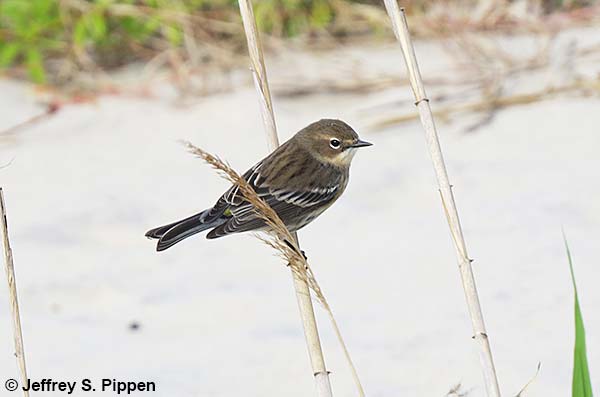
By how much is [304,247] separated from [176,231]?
1876 mm

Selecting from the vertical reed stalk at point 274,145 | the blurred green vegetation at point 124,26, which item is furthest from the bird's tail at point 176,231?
the blurred green vegetation at point 124,26

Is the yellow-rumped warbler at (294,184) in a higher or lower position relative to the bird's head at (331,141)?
lower

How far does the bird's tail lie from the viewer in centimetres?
282

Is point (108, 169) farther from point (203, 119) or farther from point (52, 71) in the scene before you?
point (52, 71)

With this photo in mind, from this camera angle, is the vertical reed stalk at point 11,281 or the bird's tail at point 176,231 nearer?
the vertical reed stalk at point 11,281

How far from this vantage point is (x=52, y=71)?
670 cm

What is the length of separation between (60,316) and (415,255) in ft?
4.77

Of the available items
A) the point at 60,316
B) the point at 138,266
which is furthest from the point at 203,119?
the point at 60,316

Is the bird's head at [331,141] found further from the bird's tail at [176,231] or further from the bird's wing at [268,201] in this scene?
the bird's tail at [176,231]

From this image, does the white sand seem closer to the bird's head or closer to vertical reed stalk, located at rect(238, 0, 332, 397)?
the bird's head

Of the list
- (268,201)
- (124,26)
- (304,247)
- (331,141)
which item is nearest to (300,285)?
(268,201)

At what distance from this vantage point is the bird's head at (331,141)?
10.9ft

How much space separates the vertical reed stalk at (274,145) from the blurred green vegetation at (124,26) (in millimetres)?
3653

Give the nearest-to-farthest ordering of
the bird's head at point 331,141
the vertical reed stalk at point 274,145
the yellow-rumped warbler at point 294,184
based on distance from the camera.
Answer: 1. the vertical reed stalk at point 274,145
2. the yellow-rumped warbler at point 294,184
3. the bird's head at point 331,141
